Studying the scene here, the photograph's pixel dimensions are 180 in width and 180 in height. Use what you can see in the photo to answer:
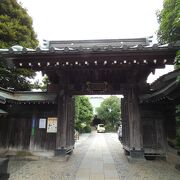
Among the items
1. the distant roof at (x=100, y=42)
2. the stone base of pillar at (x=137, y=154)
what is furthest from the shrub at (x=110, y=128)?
the stone base of pillar at (x=137, y=154)

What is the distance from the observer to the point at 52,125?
9.84 meters

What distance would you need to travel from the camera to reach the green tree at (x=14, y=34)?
13742mm

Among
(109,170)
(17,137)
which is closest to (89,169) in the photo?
(109,170)

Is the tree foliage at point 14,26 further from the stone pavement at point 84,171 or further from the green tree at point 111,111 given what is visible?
the green tree at point 111,111

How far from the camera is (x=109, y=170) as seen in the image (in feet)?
25.6

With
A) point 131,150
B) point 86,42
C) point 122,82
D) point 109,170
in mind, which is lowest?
point 109,170

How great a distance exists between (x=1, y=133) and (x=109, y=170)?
218 inches

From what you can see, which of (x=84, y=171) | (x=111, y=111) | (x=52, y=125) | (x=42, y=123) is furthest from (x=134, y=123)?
(x=111, y=111)

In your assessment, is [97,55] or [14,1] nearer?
[97,55]

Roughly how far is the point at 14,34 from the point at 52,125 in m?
7.46

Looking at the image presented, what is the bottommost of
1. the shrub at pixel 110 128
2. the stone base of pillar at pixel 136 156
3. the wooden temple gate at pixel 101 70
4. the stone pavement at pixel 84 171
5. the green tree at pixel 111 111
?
the stone pavement at pixel 84 171

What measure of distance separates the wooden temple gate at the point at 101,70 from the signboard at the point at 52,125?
1.12ft

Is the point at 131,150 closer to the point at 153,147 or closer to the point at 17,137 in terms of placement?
the point at 153,147

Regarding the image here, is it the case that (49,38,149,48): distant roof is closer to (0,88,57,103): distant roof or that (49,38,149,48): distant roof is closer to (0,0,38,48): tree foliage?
(0,0,38,48): tree foliage
